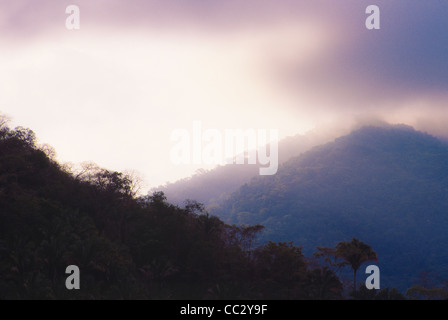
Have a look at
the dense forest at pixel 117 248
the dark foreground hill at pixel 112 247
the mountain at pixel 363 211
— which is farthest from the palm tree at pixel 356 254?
the mountain at pixel 363 211

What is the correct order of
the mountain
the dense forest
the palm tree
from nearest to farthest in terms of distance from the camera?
the dense forest
the palm tree
the mountain

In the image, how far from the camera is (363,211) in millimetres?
165125

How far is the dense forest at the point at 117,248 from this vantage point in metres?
Answer: 27.5

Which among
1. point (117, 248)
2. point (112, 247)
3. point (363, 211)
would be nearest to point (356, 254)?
point (117, 248)

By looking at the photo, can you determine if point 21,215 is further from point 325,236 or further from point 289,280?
point 325,236

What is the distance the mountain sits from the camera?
130375 mm

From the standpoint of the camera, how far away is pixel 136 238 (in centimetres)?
3731

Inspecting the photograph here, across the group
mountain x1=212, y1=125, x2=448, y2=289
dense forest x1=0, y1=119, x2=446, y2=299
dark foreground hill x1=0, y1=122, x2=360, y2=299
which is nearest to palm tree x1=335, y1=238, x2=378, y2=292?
dense forest x1=0, y1=119, x2=446, y2=299

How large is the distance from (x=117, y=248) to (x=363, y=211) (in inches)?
5791

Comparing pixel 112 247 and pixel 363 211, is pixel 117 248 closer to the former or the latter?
pixel 112 247

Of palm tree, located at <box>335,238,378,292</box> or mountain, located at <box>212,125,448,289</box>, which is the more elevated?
mountain, located at <box>212,125,448,289</box>

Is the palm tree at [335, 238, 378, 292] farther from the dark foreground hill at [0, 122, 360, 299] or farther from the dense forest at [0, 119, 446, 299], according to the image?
the dark foreground hill at [0, 122, 360, 299]

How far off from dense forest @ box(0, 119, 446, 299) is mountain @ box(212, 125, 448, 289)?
8263 centimetres
